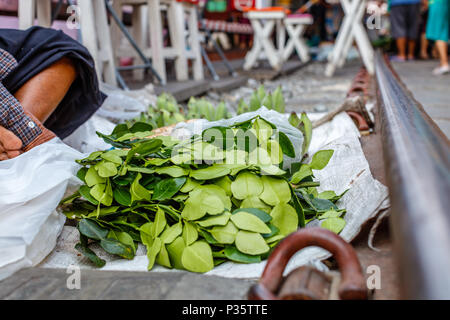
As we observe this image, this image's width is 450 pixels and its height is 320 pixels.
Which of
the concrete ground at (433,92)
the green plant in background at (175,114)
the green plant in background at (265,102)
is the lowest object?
the concrete ground at (433,92)

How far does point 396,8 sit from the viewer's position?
26.0ft

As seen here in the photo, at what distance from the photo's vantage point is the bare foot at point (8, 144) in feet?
4.78

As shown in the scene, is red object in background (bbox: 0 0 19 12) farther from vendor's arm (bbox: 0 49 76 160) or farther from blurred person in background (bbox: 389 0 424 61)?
blurred person in background (bbox: 389 0 424 61)

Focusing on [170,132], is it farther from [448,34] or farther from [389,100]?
[448,34]

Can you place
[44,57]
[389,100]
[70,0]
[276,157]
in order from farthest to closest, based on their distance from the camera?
[70,0], [44,57], [389,100], [276,157]

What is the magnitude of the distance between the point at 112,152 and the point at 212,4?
37.8 feet

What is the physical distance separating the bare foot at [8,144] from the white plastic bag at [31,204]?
108 mm

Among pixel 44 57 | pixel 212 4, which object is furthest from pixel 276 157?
pixel 212 4

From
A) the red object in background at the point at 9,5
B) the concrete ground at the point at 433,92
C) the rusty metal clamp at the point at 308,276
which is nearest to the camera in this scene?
the rusty metal clamp at the point at 308,276

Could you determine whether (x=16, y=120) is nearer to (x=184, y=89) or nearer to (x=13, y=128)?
(x=13, y=128)

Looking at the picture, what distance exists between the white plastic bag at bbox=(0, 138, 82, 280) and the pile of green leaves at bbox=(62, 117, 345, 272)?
0.08 m

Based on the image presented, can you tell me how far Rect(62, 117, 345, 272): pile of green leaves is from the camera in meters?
1.10

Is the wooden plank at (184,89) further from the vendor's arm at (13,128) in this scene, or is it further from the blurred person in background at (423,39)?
the blurred person in background at (423,39)

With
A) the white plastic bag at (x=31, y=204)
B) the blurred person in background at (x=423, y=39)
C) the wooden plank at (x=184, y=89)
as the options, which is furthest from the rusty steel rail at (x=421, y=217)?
the blurred person in background at (x=423, y=39)
